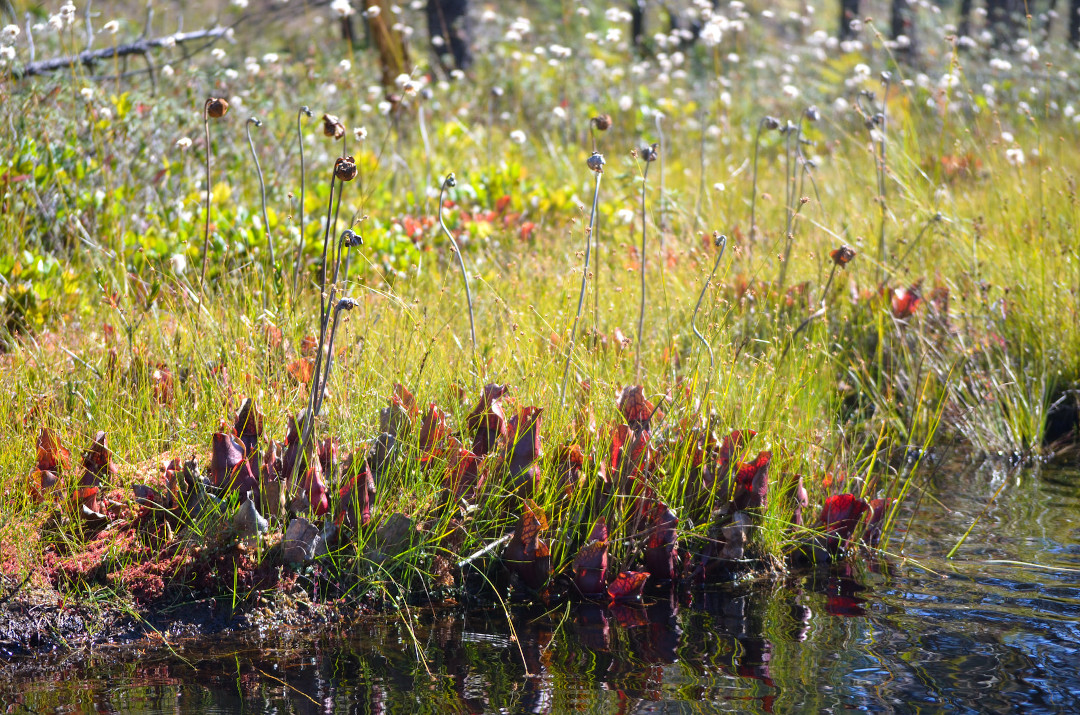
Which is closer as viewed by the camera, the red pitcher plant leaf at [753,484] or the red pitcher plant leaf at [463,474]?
the red pitcher plant leaf at [463,474]

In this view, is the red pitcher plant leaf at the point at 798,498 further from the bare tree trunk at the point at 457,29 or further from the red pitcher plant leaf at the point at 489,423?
the bare tree trunk at the point at 457,29

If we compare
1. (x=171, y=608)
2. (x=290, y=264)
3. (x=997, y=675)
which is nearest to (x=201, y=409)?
(x=171, y=608)

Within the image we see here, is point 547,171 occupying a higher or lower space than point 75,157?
lower

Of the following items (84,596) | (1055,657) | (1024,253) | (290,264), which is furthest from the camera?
(290,264)

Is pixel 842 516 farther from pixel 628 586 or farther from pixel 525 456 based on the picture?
pixel 525 456

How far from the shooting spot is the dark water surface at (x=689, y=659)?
2.06 m

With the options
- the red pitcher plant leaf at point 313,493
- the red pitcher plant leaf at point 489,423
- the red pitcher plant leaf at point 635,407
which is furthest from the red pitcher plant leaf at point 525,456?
the red pitcher plant leaf at point 313,493

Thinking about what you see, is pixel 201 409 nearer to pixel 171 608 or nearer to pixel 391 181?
pixel 171 608

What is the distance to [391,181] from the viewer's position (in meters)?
6.34

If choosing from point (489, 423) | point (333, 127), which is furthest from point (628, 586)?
point (333, 127)

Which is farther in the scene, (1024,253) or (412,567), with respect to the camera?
(1024,253)

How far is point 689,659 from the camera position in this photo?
2283 mm

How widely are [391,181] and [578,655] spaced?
4578 mm

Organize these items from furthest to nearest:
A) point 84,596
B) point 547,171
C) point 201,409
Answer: point 547,171 → point 201,409 → point 84,596
